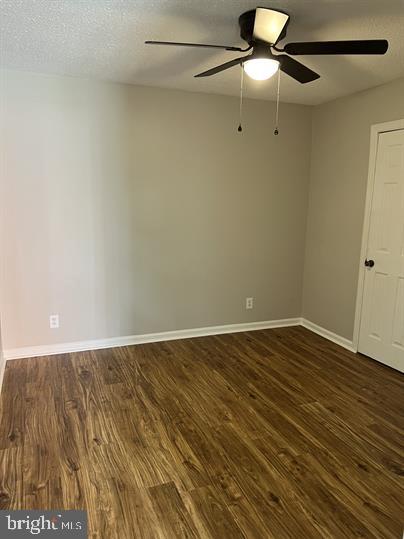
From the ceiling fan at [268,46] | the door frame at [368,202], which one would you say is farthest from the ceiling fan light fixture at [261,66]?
the door frame at [368,202]

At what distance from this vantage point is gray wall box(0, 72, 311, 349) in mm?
3502

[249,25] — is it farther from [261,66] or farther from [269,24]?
[261,66]

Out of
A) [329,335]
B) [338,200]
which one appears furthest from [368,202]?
[329,335]

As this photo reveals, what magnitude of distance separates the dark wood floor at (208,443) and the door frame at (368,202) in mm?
415

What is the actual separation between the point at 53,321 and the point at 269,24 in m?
3.06

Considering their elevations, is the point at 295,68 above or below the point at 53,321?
above

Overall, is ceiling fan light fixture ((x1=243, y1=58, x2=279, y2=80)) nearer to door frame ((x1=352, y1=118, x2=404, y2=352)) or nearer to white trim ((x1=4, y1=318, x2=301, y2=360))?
door frame ((x1=352, y1=118, x2=404, y2=352))

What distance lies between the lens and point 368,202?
3729 millimetres

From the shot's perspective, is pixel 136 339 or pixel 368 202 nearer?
pixel 368 202

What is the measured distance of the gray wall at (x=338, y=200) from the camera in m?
3.73

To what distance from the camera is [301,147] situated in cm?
447

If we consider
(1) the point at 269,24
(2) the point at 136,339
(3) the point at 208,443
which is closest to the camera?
(1) the point at 269,24

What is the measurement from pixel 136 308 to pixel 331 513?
264 centimetres

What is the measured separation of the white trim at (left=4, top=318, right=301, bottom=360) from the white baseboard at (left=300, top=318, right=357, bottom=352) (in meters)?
0.13
